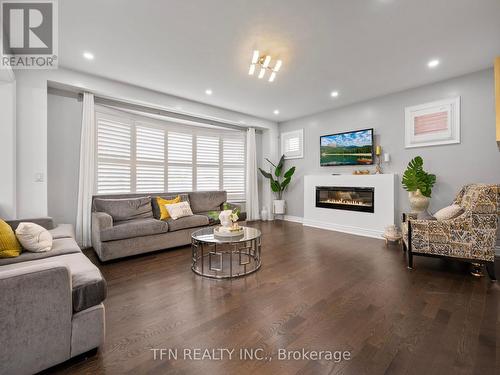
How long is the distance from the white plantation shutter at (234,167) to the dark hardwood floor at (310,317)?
11.1 ft

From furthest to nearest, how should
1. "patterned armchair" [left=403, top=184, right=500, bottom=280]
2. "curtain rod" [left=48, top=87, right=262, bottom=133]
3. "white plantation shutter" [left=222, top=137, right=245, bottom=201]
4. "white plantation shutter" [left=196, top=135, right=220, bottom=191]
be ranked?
1. "white plantation shutter" [left=222, top=137, right=245, bottom=201]
2. "white plantation shutter" [left=196, top=135, right=220, bottom=191]
3. "curtain rod" [left=48, top=87, right=262, bottom=133]
4. "patterned armchair" [left=403, top=184, right=500, bottom=280]

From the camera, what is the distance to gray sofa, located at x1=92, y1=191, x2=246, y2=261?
320 centimetres

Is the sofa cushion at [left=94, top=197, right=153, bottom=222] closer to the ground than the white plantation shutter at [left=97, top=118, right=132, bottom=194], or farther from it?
closer to the ground

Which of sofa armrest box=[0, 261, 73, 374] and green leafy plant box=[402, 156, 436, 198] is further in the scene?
green leafy plant box=[402, 156, 436, 198]

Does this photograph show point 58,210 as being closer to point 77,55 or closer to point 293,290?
point 77,55

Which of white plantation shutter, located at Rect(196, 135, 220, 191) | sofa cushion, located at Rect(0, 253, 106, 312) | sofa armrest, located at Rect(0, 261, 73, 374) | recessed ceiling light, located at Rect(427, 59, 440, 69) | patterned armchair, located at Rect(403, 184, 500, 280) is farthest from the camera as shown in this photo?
white plantation shutter, located at Rect(196, 135, 220, 191)

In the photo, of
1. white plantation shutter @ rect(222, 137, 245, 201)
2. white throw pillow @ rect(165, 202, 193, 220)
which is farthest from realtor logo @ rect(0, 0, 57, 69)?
white plantation shutter @ rect(222, 137, 245, 201)

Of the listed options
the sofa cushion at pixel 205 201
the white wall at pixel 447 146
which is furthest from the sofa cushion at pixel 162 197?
the white wall at pixel 447 146

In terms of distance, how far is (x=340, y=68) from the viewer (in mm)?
3510

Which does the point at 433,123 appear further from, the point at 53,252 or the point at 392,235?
the point at 53,252

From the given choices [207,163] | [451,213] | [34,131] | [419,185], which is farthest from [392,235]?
[34,131]

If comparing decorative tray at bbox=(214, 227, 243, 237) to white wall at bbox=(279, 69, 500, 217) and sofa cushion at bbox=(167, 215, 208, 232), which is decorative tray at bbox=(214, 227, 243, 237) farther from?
white wall at bbox=(279, 69, 500, 217)

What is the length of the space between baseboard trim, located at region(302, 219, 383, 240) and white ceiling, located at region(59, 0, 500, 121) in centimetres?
285

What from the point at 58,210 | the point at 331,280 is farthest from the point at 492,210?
the point at 58,210
